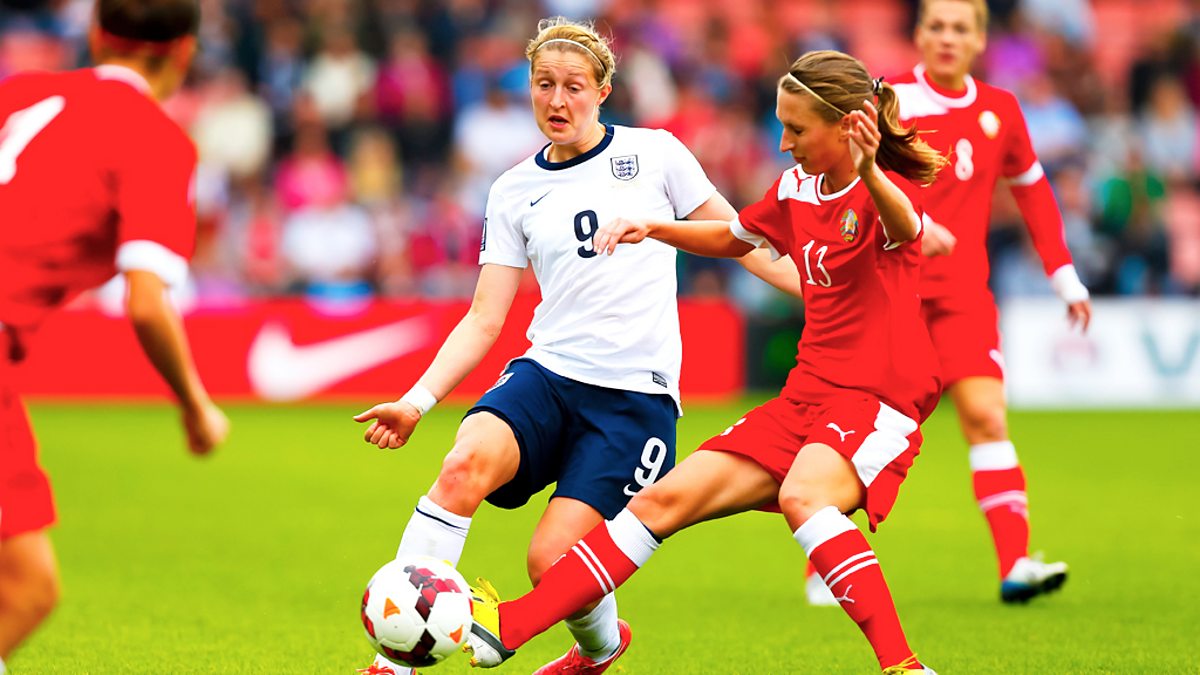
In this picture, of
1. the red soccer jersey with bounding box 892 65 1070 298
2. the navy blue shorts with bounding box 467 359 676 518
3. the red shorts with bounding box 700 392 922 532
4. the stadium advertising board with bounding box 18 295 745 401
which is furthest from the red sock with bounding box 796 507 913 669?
the stadium advertising board with bounding box 18 295 745 401

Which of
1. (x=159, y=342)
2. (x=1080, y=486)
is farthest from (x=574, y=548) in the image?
(x=1080, y=486)

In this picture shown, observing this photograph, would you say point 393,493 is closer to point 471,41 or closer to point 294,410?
point 294,410

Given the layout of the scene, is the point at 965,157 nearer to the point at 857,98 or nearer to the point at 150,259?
the point at 857,98

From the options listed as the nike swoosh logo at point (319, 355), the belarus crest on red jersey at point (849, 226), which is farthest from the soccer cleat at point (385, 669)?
the nike swoosh logo at point (319, 355)

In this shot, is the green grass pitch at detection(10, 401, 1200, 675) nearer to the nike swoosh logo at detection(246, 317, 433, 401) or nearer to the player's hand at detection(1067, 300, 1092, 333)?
the player's hand at detection(1067, 300, 1092, 333)

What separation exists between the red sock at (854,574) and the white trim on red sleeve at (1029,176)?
9.76 ft

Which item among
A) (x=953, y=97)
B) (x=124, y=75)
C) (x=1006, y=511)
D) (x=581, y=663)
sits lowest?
(x=1006, y=511)

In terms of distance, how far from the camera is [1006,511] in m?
7.11

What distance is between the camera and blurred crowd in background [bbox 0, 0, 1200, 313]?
1633cm

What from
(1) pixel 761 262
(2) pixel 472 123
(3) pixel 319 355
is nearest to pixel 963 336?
(1) pixel 761 262

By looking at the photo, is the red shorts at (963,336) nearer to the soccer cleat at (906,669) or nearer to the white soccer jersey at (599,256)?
the white soccer jersey at (599,256)

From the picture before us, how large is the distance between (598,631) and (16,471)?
2.08 metres

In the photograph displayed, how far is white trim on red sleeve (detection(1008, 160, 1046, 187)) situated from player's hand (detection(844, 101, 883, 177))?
2.94m

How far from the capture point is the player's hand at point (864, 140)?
4598mm
